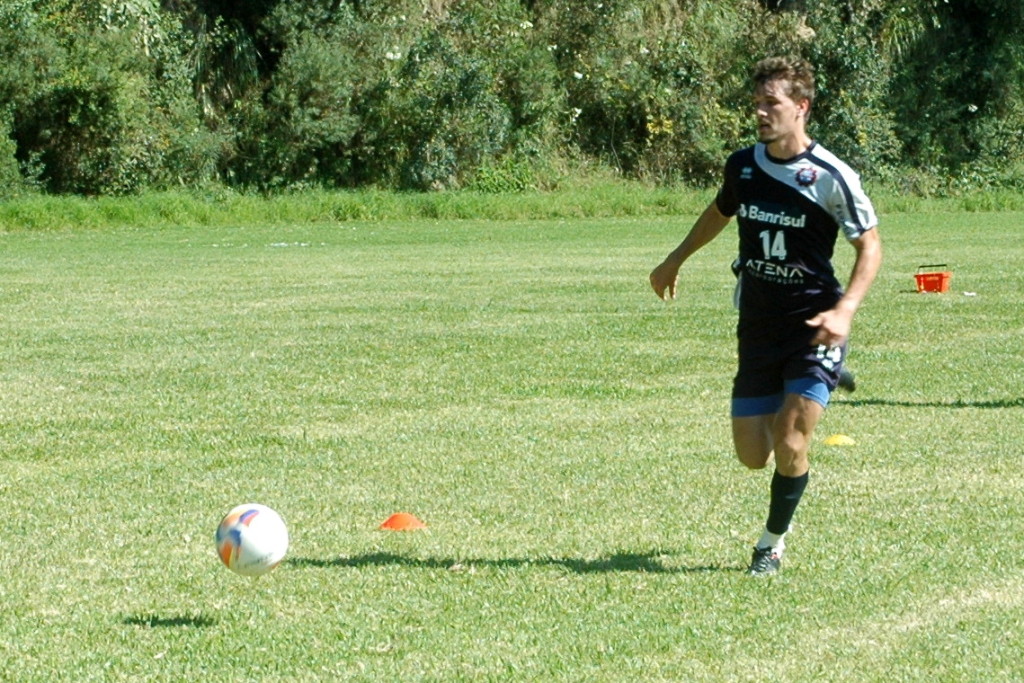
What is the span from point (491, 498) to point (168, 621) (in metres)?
2.53

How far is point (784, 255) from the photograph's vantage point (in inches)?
250

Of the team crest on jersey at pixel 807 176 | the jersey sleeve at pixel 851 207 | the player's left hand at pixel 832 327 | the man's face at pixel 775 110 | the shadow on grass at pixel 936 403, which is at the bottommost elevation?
the shadow on grass at pixel 936 403

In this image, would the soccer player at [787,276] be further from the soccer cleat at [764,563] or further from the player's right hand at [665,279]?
the player's right hand at [665,279]

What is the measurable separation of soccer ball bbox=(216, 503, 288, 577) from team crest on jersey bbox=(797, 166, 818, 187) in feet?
8.01

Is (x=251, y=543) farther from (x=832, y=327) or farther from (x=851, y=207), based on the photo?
(x=851, y=207)

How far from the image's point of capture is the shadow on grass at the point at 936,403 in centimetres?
1106

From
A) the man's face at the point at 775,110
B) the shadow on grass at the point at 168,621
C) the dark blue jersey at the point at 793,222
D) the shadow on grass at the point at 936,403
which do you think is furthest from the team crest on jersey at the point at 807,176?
the shadow on grass at the point at 936,403

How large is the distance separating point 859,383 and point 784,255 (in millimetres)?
6104

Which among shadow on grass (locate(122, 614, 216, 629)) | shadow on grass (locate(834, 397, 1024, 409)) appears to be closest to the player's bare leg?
shadow on grass (locate(122, 614, 216, 629))

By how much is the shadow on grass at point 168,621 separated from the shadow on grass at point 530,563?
869mm

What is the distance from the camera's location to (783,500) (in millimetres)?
6461

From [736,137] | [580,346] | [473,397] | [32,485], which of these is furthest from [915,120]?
[32,485]

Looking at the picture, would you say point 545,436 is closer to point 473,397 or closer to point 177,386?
point 473,397

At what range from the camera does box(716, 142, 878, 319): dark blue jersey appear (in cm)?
623
